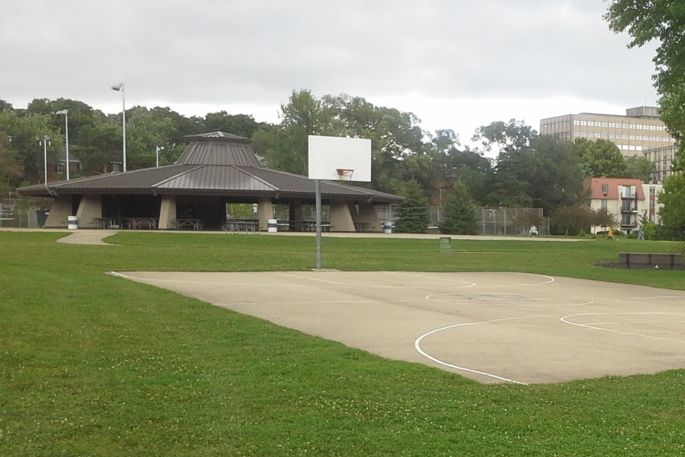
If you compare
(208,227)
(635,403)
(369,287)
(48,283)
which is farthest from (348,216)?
(635,403)

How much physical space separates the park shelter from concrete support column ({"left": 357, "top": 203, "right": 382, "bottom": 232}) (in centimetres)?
9

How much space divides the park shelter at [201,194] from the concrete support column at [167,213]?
0.24 ft

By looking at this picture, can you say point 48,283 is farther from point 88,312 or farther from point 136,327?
point 136,327

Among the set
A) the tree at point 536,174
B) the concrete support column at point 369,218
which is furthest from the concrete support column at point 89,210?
the tree at point 536,174

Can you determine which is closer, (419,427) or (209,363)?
(419,427)

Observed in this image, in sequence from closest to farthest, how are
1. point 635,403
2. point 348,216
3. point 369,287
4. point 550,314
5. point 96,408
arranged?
point 96,408 → point 635,403 → point 550,314 → point 369,287 → point 348,216

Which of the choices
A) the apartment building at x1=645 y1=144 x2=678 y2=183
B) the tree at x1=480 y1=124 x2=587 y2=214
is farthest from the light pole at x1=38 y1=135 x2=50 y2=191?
the apartment building at x1=645 y1=144 x2=678 y2=183

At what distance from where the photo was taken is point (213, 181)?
50.8 m

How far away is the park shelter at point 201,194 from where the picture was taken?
163 ft

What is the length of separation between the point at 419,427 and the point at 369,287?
13579 millimetres

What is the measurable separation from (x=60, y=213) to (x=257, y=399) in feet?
168

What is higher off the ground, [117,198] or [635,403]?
[117,198]

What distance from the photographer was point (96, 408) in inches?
240

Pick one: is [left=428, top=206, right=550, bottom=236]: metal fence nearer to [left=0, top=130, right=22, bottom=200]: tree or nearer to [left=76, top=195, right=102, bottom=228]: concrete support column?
[left=76, top=195, right=102, bottom=228]: concrete support column
